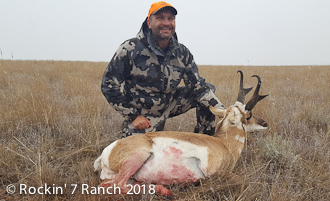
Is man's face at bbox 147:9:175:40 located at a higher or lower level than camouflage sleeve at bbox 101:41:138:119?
higher

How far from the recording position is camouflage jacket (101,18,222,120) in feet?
10.4

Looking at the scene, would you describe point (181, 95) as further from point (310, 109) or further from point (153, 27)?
point (310, 109)

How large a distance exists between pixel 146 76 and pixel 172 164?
1.64m

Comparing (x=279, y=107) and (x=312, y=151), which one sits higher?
(x=279, y=107)

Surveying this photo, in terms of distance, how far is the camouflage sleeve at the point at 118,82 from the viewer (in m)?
3.12

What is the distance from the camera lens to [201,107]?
3787 mm

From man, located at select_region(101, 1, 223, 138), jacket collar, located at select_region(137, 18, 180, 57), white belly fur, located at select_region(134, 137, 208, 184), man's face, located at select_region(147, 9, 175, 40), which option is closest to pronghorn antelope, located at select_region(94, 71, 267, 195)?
white belly fur, located at select_region(134, 137, 208, 184)

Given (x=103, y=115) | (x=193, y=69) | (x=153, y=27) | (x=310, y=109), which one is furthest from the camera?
(x=103, y=115)

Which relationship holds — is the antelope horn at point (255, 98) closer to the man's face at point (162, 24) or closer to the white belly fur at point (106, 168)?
the man's face at point (162, 24)

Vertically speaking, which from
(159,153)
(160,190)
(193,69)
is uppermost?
(193,69)

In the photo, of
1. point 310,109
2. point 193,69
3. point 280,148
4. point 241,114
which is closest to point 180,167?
point 241,114

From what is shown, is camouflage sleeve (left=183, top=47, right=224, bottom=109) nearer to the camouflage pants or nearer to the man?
the man

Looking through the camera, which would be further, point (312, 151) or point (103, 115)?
point (103, 115)

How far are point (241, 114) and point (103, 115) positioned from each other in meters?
3.10
